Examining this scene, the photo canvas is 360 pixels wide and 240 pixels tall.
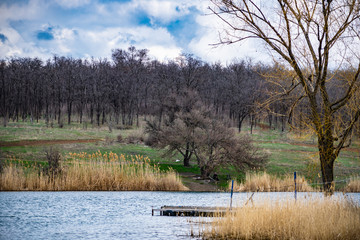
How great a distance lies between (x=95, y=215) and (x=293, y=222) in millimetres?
9325

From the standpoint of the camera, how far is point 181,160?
118 feet

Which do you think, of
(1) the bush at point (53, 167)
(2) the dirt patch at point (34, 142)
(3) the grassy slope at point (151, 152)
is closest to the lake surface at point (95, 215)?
(1) the bush at point (53, 167)

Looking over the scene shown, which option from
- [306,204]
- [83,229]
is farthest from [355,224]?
[83,229]

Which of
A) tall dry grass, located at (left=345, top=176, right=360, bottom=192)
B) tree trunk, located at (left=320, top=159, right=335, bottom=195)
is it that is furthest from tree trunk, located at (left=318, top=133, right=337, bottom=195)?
tall dry grass, located at (left=345, top=176, right=360, bottom=192)

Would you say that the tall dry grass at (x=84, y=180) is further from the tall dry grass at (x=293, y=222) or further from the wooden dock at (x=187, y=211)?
the tall dry grass at (x=293, y=222)

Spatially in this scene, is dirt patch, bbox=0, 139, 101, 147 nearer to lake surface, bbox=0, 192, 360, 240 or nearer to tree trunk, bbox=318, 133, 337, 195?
lake surface, bbox=0, 192, 360, 240

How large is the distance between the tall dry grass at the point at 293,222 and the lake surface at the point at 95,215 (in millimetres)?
740

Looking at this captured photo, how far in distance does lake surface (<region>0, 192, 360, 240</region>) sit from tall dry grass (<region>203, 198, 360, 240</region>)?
0.74 m

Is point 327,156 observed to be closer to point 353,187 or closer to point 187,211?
point 187,211

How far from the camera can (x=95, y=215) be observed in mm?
16891

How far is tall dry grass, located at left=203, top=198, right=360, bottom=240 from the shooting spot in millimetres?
9688

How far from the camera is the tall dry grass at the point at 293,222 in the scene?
9688mm

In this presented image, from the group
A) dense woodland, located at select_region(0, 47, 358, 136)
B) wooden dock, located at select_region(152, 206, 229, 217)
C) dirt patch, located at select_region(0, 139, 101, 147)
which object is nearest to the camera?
wooden dock, located at select_region(152, 206, 229, 217)

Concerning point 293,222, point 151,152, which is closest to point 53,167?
point 151,152
